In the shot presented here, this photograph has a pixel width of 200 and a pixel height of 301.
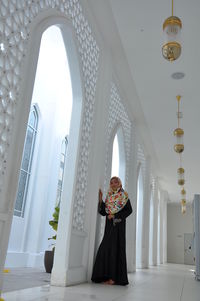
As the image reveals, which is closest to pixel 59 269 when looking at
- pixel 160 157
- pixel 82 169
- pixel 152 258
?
pixel 82 169

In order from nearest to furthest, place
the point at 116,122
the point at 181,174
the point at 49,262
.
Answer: the point at 49,262 < the point at 116,122 < the point at 181,174

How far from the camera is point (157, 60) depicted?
4.62 m

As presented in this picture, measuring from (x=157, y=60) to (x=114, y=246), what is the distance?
271cm

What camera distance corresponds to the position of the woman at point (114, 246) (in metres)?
3.46

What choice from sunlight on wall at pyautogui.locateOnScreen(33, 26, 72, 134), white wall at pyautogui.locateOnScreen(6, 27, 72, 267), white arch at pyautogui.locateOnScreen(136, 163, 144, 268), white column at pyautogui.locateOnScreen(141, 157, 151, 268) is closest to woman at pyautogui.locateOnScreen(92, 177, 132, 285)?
white wall at pyautogui.locateOnScreen(6, 27, 72, 267)

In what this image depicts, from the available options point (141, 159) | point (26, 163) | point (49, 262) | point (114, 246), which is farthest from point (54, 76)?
point (114, 246)

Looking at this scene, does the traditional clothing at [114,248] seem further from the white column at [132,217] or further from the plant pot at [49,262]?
the white column at [132,217]

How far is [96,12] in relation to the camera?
3.82 metres

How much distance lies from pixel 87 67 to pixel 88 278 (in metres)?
2.42

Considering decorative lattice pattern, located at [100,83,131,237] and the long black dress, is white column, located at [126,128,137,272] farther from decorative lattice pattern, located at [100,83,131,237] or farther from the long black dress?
the long black dress

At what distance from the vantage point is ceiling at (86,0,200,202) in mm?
3707

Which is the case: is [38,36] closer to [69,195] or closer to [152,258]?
[69,195]

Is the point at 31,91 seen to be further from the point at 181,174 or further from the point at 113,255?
the point at 181,174

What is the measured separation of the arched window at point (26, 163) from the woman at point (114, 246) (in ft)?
7.87
